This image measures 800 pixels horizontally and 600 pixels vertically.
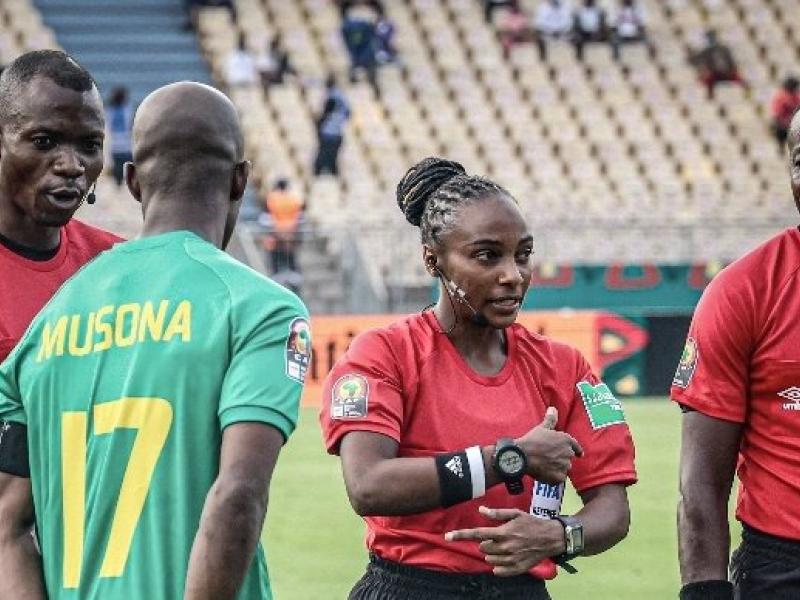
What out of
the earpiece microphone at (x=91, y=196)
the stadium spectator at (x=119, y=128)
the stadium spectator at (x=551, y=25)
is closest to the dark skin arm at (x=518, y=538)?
the earpiece microphone at (x=91, y=196)

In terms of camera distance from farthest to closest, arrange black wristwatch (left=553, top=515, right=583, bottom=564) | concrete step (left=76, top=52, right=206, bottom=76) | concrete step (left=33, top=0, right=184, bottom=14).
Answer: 1. concrete step (left=33, top=0, right=184, bottom=14)
2. concrete step (left=76, top=52, right=206, bottom=76)
3. black wristwatch (left=553, top=515, right=583, bottom=564)

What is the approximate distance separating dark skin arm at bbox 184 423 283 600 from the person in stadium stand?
947 mm

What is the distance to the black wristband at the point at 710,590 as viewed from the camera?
4.59 m

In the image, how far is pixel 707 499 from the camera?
15.3ft

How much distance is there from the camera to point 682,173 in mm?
29250

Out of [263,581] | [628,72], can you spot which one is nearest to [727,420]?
[263,581]

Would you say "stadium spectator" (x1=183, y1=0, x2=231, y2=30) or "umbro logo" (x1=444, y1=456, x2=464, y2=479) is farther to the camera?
"stadium spectator" (x1=183, y1=0, x2=231, y2=30)

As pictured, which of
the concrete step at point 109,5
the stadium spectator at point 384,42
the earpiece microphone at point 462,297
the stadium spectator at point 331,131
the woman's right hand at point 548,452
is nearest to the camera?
the woman's right hand at point 548,452

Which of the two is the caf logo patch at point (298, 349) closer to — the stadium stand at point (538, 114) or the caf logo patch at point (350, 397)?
the caf logo patch at point (350, 397)

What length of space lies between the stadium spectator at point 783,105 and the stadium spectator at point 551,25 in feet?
12.1

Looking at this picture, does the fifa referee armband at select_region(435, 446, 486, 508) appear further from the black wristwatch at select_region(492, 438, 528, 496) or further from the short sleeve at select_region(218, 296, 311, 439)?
the short sleeve at select_region(218, 296, 311, 439)

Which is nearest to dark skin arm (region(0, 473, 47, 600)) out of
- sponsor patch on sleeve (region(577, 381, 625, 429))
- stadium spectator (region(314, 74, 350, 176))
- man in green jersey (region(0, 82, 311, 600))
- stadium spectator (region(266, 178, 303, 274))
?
man in green jersey (region(0, 82, 311, 600))

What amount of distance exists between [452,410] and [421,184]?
28.0 inches

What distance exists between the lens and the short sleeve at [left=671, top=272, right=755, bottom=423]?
4.62 m
